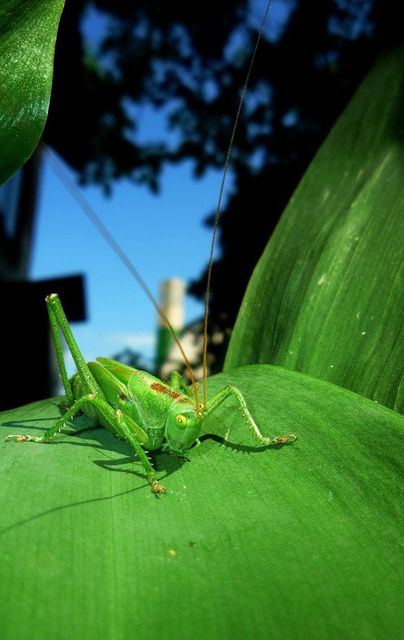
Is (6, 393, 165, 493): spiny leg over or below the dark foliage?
below

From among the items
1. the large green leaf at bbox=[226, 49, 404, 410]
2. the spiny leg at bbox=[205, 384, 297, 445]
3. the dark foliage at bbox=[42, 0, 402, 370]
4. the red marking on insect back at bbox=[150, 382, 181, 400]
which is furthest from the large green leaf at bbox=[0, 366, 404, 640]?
the dark foliage at bbox=[42, 0, 402, 370]

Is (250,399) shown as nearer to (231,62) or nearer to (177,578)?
(177,578)

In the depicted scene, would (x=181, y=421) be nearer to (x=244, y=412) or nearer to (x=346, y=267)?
(x=244, y=412)

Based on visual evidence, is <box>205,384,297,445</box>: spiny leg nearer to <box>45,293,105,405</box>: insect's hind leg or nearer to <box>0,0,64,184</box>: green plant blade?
<box>45,293,105,405</box>: insect's hind leg

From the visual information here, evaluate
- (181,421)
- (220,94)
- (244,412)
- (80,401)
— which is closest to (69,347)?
(80,401)

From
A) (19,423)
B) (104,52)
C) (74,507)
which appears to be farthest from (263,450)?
(104,52)

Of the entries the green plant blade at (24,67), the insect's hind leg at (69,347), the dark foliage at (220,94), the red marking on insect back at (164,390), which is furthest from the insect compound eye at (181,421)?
the dark foliage at (220,94)
